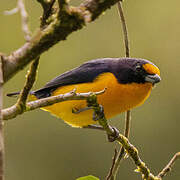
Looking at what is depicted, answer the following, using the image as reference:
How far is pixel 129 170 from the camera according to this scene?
28.8 feet

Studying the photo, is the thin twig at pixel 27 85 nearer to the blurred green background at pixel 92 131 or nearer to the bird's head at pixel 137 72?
the bird's head at pixel 137 72

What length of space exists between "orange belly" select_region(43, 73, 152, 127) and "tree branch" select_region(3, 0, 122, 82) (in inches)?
98.0

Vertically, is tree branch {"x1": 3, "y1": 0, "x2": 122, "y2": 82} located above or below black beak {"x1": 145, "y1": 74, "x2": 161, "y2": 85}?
below

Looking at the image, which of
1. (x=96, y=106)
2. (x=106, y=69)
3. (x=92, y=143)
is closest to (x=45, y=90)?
(x=106, y=69)

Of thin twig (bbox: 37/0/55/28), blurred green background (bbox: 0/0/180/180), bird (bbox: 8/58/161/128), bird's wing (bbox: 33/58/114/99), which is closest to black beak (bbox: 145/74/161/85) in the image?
bird (bbox: 8/58/161/128)

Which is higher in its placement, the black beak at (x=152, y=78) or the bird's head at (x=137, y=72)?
the bird's head at (x=137, y=72)

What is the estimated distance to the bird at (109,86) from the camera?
4363mm

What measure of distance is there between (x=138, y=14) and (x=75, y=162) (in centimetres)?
435

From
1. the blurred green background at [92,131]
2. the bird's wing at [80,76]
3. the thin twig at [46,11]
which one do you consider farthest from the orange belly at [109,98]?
the blurred green background at [92,131]

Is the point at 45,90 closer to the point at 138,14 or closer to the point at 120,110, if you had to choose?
the point at 120,110

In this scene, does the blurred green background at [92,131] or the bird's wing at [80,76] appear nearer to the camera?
the bird's wing at [80,76]

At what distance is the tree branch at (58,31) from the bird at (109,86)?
98.1 inches

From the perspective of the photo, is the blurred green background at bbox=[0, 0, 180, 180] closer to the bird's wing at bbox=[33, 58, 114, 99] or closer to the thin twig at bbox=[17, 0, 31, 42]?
the bird's wing at bbox=[33, 58, 114, 99]

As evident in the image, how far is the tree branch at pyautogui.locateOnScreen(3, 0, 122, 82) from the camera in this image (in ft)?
5.50
